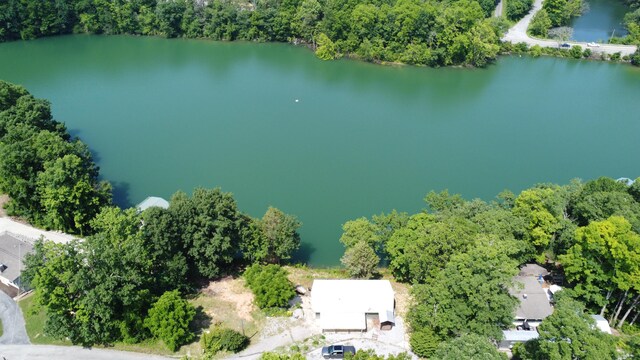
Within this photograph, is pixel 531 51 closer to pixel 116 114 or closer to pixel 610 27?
pixel 610 27

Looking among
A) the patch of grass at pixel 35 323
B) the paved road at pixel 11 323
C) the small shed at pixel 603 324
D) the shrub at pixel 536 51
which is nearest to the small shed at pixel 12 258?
the paved road at pixel 11 323

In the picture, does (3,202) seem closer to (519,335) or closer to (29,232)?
(29,232)

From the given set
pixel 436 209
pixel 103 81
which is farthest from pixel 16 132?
pixel 436 209

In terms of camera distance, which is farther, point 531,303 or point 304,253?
point 304,253

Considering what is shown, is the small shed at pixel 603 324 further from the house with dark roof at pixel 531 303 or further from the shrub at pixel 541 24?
the shrub at pixel 541 24

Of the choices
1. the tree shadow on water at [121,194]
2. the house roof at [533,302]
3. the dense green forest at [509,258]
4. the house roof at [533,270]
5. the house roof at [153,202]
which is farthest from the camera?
the tree shadow on water at [121,194]

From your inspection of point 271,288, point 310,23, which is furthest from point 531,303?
point 310,23
